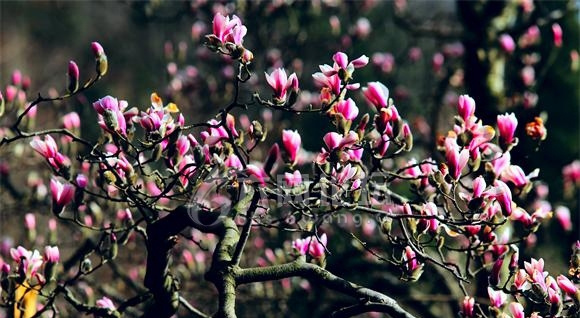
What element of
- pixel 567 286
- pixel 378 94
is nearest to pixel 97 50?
pixel 378 94

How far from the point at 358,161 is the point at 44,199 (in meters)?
3.03

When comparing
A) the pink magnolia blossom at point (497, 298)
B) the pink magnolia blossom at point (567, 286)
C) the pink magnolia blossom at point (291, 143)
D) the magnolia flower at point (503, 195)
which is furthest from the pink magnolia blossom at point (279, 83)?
the pink magnolia blossom at point (567, 286)

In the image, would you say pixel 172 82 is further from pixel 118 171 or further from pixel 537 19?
pixel 118 171

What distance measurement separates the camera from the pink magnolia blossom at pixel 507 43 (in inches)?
222

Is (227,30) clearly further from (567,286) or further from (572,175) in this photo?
(572,175)

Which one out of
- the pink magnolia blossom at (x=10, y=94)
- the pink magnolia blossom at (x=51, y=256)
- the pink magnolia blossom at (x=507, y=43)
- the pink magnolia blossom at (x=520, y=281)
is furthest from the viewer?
the pink magnolia blossom at (x=507, y=43)

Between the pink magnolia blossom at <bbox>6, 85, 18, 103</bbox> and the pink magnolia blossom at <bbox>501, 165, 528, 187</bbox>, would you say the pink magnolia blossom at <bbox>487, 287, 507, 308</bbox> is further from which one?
the pink magnolia blossom at <bbox>6, 85, 18, 103</bbox>

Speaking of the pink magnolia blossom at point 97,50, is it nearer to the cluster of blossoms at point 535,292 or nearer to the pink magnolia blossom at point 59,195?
the pink magnolia blossom at point 59,195

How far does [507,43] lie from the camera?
5.63 metres

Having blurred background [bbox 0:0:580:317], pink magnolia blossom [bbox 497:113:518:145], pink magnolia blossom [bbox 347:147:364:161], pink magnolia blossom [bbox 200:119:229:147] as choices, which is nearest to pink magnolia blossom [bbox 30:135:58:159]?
pink magnolia blossom [bbox 200:119:229:147]

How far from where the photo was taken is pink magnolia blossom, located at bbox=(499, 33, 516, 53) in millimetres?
5629

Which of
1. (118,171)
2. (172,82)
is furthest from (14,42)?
(118,171)

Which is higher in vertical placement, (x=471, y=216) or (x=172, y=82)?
(x=471, y=216)

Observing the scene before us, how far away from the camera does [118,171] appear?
2887 millimetres
